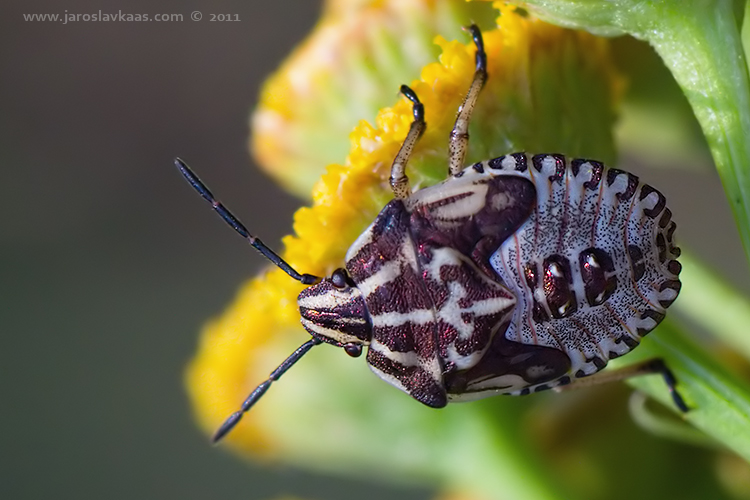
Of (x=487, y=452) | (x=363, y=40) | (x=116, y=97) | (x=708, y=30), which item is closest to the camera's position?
(x=708, y=30)

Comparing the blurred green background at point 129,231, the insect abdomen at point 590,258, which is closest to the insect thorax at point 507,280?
the insect abdomen at point 590,258

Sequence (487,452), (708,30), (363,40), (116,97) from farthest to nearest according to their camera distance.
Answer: (116,97)
(487,452)
(363,40)
(708,30)

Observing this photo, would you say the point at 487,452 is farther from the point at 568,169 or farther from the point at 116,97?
the point at 116,97

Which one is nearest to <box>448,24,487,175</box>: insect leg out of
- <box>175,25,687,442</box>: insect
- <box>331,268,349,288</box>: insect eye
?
<box>175,25,687,442</box>: insect

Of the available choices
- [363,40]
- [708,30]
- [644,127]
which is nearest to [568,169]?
[708,30]

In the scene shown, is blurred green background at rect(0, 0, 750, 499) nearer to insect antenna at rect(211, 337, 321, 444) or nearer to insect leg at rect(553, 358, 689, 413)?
insect antenna at rect(211, 337, 321, 444)

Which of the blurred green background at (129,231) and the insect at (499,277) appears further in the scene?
the blurred green background at (129,231)

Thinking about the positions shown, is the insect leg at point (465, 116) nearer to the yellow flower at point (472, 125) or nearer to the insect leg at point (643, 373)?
the yellow flower at point (472, 125)
